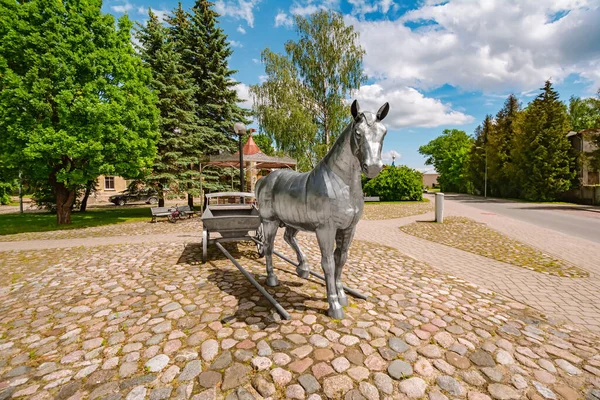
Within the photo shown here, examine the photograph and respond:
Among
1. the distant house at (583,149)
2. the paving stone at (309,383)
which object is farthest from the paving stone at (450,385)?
the distant house at (583,149)

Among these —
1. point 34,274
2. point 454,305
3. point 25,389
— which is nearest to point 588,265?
point 454,305

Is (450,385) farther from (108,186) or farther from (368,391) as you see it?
(108,186)

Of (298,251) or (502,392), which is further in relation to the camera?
(298,251)

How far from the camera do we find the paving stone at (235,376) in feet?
6.98

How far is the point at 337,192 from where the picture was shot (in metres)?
2.86

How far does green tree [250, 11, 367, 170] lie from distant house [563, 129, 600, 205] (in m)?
18.6

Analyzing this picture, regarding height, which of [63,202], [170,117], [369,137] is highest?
[170,117]

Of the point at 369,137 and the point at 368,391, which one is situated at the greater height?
the point at 369,137

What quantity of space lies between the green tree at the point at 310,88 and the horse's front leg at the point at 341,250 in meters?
18.3

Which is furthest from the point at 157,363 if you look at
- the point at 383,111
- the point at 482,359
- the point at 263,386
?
the point at 383,111

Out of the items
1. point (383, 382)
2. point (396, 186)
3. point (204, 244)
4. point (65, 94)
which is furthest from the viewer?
point (396, 186)

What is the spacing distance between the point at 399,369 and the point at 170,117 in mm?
17789

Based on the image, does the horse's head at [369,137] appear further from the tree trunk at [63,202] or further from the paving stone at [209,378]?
the tree trunk at [63,202]

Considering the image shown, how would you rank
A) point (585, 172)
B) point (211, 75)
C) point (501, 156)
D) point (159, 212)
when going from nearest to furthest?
point (159, 212), point (211, 75), point (585, 172), point (501, 156)
